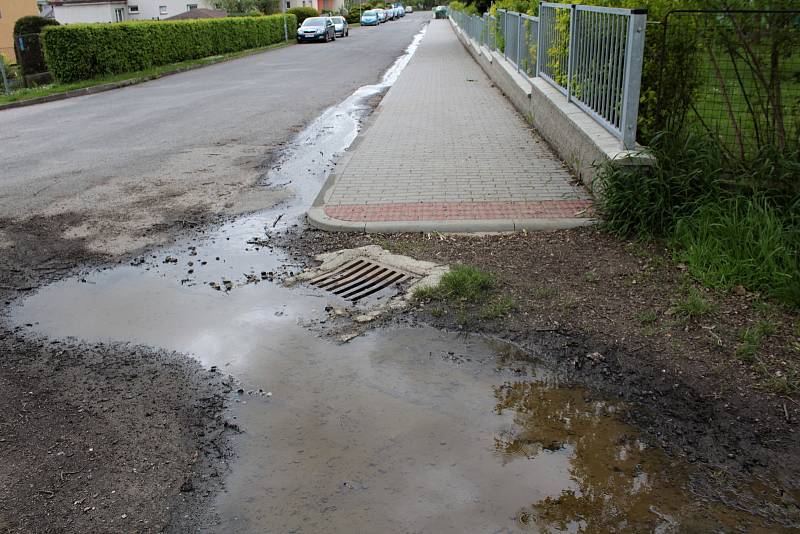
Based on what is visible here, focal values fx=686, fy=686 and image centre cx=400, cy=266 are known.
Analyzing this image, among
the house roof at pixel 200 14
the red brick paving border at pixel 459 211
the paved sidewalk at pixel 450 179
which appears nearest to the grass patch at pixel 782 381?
the paved sidewalk at pixel 450 179

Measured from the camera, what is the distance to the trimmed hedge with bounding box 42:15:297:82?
73.9 feet

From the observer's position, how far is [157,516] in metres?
3.06

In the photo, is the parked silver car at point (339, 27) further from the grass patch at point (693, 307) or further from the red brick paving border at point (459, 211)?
the grass patch at point (693, 307)

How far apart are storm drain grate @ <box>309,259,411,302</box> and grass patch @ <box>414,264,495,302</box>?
1.37ft

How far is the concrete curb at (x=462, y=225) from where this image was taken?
658 centimetres

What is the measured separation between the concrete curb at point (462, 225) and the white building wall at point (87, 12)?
211 feet

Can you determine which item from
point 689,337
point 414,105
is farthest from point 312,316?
point 414,105

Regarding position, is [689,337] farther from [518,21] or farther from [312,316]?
[518,21]

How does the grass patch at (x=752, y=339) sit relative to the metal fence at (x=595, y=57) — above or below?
below

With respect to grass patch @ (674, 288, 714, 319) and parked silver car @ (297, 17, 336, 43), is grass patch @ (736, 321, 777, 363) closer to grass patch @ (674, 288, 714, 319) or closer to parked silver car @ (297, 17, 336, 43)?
grass patch @ (674, 288, 714, 319)

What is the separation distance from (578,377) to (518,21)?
40.6 feet

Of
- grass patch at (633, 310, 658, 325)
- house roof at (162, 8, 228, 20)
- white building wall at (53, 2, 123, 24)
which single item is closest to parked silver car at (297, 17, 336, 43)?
house roof at (162, 8, 228, 20)

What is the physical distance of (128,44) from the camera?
2525 cm

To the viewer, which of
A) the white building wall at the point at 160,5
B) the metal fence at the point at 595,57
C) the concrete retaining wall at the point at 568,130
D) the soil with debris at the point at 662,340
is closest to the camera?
the soil with debris at the point at 662,340
